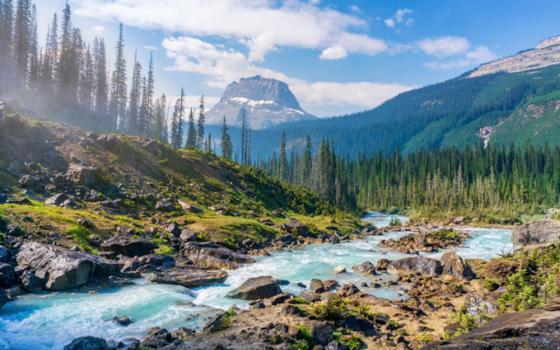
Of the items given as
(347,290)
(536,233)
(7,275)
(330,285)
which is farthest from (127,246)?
(536,233)

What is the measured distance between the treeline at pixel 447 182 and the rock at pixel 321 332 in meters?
92.2

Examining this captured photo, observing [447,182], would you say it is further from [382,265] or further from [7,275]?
[7,275]

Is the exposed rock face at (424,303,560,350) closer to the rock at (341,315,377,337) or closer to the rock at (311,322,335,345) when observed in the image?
the rock at (311,322,335,345)

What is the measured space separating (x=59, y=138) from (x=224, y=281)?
44.4m

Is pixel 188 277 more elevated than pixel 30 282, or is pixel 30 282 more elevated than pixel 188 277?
pixel 30 282

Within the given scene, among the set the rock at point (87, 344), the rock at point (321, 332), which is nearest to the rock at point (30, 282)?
the rock at point (87, 344)

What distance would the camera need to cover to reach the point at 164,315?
75.8 ft

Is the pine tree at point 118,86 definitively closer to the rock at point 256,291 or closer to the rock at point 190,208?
the rock at point 190,208

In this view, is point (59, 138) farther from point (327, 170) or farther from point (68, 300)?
point (327, 170)

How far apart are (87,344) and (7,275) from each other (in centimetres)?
1313

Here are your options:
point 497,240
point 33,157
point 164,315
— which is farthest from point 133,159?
point 497,240

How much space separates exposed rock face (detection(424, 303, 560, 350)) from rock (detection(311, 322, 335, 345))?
280 inches

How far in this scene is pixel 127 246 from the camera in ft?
116

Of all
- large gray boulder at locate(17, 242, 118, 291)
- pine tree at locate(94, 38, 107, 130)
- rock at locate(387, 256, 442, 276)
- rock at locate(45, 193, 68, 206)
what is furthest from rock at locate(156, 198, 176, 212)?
pine tree at locate(94, 38, 107, 130)
